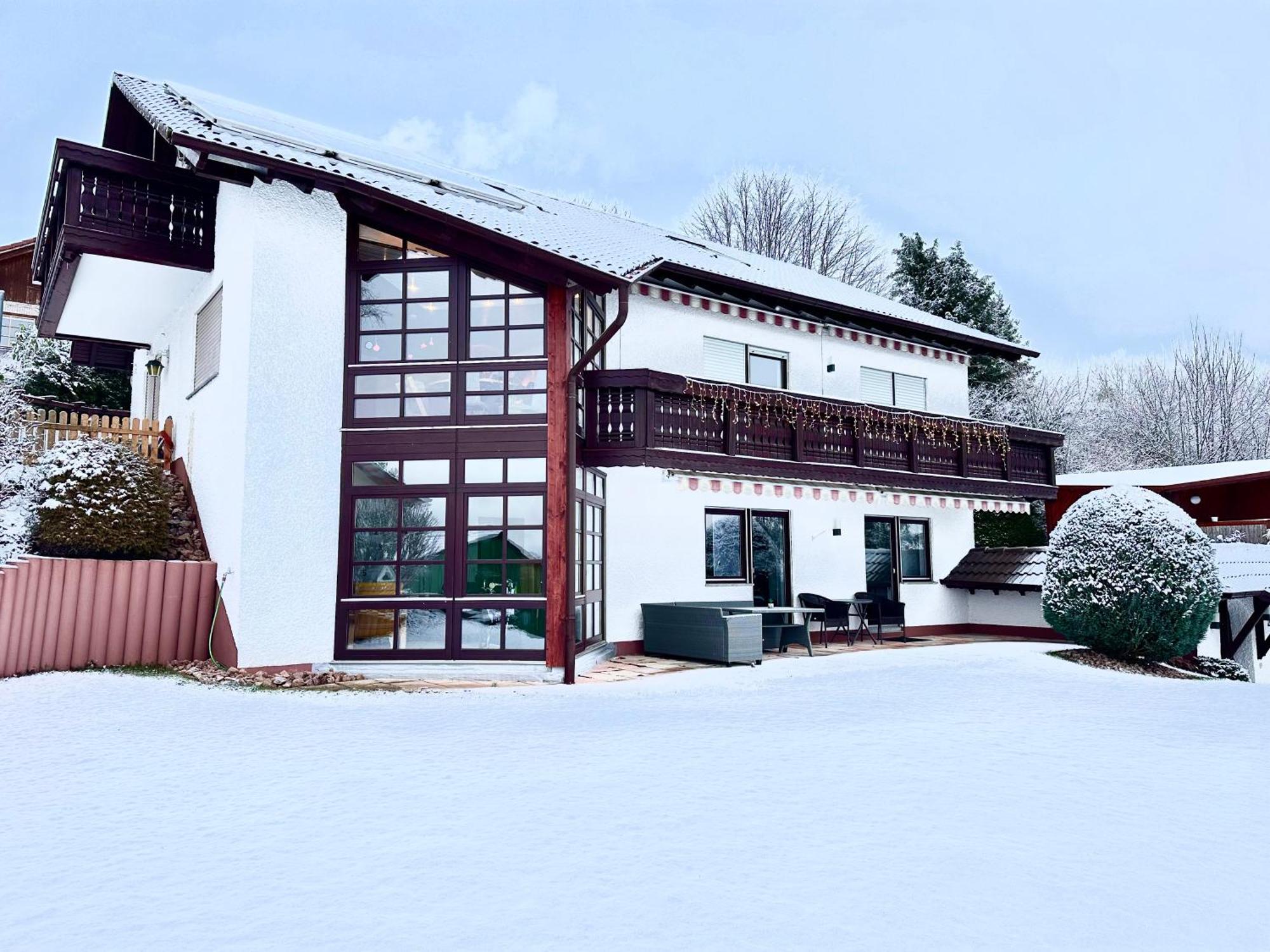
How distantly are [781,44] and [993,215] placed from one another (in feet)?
185

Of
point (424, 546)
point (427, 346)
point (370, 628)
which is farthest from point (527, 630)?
point (427, 346)

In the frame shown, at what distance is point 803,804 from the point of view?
22.1 feet

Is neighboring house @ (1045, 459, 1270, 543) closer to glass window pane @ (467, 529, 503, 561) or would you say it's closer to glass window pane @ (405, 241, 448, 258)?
glass window pane @ (467, 529, 503, 561)

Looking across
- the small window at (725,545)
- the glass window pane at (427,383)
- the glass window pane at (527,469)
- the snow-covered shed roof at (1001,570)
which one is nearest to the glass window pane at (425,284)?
the glass window pane at (427,383)

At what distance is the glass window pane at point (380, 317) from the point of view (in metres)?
13.6

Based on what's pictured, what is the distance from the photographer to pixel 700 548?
16734mm

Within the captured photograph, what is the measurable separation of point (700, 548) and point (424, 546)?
5515mm

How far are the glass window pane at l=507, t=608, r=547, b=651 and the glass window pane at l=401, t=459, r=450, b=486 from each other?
212 cm

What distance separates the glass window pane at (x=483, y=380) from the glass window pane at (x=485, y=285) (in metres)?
1.15

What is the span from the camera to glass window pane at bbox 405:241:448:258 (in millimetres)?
13570

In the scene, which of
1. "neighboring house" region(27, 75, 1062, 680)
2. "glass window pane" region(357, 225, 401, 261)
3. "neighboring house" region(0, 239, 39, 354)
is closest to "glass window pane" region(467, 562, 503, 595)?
"neighboring house" region(27, 75, 1062, 680)

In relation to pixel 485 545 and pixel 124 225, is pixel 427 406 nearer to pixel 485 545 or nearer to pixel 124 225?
pixel 485 545

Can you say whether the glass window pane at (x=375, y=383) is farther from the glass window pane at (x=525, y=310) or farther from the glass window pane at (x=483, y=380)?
the glass window pane at (x=525, y=310)

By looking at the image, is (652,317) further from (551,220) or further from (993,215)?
(993,215)
